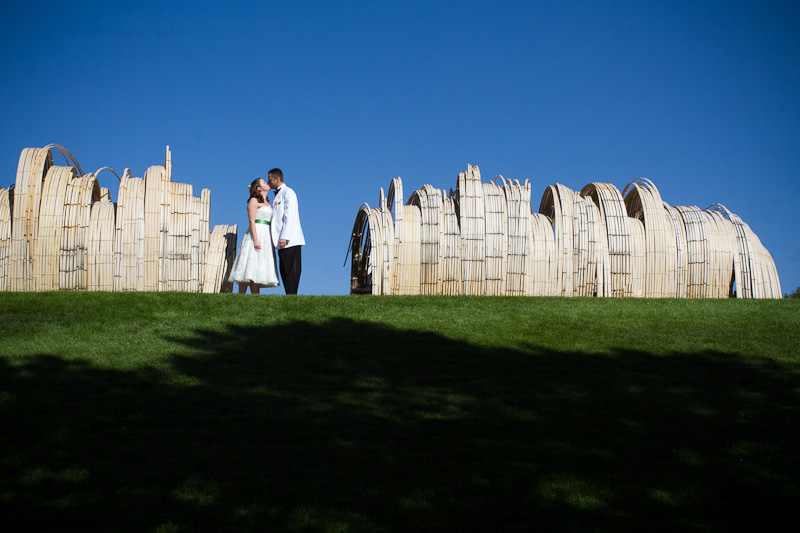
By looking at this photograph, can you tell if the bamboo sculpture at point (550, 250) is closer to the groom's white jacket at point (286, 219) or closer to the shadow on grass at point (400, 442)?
the groom's white jacket at point (286, 219)

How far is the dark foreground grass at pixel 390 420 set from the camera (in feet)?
18.0

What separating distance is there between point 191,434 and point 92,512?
1.37m

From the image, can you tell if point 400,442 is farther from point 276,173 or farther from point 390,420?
point 276,173

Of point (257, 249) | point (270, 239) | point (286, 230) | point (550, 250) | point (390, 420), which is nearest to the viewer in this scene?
point (390, 420)

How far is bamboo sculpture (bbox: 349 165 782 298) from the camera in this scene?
565 inches

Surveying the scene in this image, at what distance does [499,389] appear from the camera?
797cm

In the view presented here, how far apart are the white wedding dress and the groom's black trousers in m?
0.31

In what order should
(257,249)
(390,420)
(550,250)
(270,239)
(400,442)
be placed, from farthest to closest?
(550,250) → (270,239) → (257,249) → (390,420) → (400,442)

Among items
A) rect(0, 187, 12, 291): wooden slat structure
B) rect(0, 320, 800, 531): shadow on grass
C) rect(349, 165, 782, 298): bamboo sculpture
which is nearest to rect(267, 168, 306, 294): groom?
rect(349, 165, 782, 298): bamboo sculpture

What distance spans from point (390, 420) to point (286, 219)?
711 cm

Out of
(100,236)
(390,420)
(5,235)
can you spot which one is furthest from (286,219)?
(390,420)

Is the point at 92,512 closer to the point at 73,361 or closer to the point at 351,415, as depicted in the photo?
the point at 351,415

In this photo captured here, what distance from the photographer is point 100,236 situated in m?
14.3

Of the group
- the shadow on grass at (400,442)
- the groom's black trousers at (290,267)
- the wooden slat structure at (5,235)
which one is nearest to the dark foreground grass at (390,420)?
the shadow on grass at (400,442)
